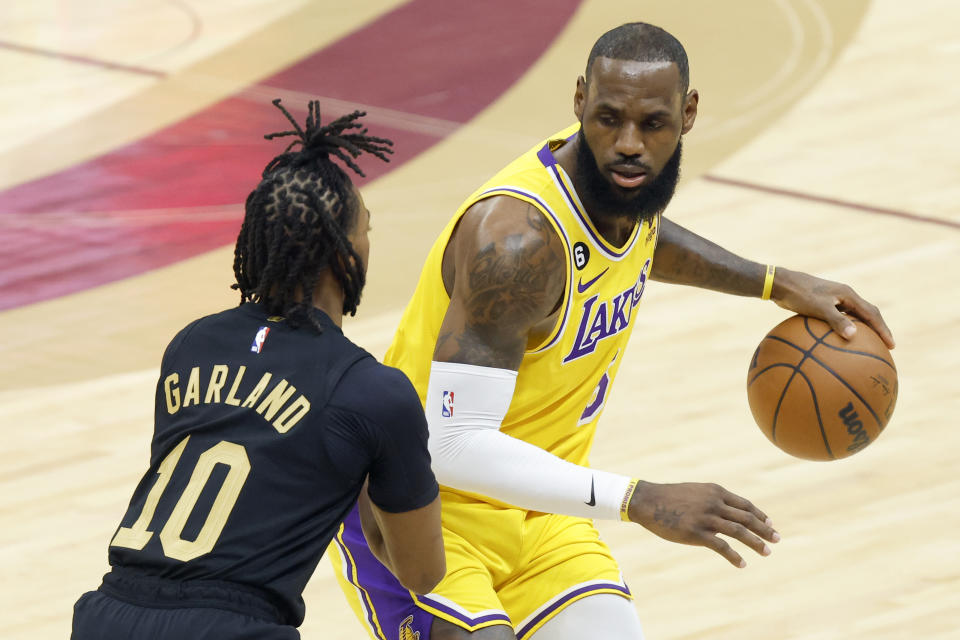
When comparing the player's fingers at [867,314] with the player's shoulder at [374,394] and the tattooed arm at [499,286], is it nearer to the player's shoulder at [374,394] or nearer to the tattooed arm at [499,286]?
the tattooed arm at [499,286]

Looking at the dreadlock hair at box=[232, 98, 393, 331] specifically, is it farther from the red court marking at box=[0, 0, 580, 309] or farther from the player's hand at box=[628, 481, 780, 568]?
the red court marking at box=[0, 0, 580, 309]

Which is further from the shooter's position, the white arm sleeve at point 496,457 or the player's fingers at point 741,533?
the white arm sleeve at point 496,457

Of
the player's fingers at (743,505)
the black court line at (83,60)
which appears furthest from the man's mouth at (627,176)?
the black court line at (83,60)

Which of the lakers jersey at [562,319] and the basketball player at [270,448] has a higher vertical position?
the lakers jersey at [562,319]

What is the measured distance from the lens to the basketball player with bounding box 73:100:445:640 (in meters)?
2.76

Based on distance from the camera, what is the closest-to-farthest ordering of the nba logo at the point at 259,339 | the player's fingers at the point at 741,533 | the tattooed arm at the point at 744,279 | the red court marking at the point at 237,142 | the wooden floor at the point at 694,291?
1. the nba logo at the point at 259,339
2. the player's fingers at the point at 741,533
3. the tattooed arm at the point at 744,279
4. the wooden floor at the point at 694,291
5. the red court marking at the point at 237,142

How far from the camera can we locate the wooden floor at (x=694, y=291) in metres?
5.19

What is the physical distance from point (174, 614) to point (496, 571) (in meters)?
1.22

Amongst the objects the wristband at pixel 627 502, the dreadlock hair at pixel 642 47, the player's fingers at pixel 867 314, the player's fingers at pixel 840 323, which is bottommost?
the wristband at pixel 627 502

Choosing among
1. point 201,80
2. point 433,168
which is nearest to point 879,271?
point 433,168

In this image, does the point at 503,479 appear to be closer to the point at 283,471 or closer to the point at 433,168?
the point at 283,471

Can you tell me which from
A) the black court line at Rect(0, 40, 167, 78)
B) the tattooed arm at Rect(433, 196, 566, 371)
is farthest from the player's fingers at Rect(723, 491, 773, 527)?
the black court line at Rect(0, 40, 167, 78)

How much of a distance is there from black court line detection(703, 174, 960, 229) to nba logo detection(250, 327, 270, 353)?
5712mm

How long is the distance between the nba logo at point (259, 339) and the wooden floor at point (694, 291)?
7.21 ft
